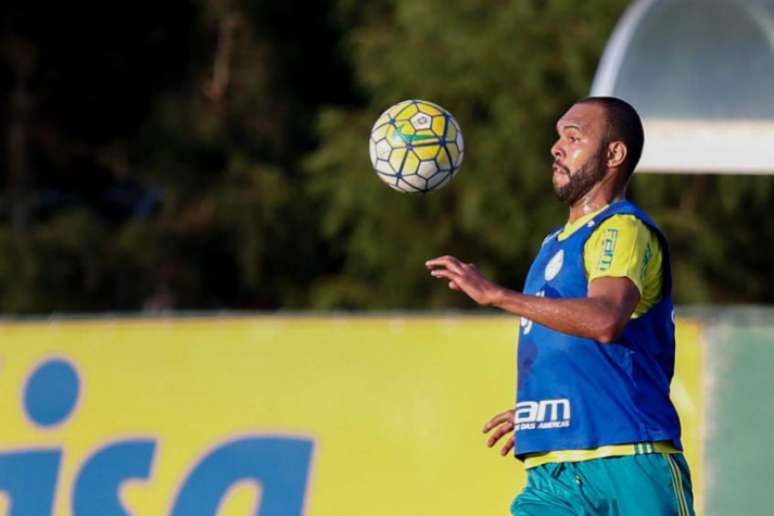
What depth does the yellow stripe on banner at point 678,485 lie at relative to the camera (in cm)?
511

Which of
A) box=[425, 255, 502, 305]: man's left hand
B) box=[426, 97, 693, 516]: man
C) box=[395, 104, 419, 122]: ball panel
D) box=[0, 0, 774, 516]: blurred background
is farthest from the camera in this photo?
box=[0, 0, 774, 516]: blurred background

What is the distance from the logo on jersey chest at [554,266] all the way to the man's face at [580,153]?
18 cm

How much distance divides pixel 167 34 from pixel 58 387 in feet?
51.7

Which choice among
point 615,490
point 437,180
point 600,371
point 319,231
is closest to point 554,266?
point 600,371

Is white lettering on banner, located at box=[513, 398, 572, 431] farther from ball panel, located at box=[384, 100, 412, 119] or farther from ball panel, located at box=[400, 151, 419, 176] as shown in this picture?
ball panel, located at box=[384, 100, 412, 119]

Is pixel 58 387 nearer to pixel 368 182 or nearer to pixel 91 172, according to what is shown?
Result: pixel 368 182

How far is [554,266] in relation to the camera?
5164mm

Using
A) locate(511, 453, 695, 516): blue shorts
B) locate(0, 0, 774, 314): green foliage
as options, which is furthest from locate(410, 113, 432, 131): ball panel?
locate(0, 0, 774, 314): green foliage

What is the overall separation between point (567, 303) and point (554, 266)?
389mm

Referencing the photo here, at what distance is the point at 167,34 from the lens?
77.2 feet

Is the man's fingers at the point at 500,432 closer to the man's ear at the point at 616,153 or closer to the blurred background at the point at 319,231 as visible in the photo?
the man's ear at the point at 616,153

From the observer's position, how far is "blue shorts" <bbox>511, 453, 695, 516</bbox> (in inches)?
199

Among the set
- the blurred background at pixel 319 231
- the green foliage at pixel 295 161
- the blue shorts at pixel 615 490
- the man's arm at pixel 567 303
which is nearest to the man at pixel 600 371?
the blue shorts at pixel 615 490

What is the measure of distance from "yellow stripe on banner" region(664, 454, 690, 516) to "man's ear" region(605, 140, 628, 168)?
2.98 feet
